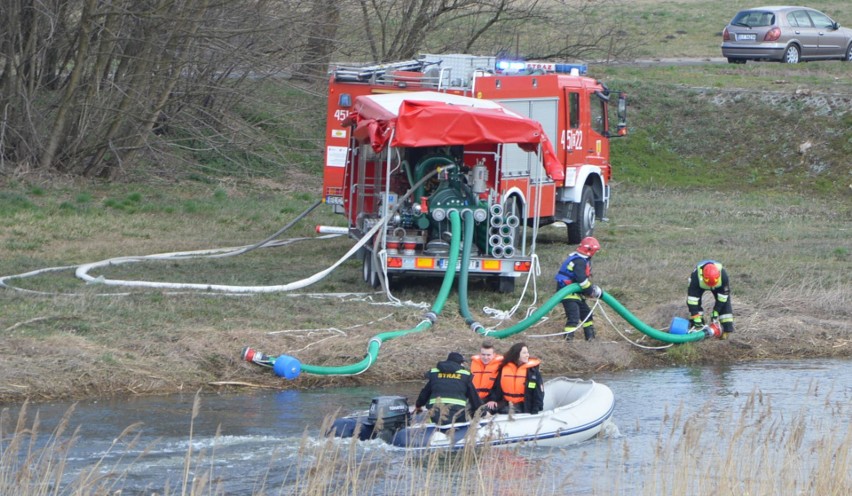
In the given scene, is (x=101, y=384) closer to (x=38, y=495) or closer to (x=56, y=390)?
(x=56, y=390)

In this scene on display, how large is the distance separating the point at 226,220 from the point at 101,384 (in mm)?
10062

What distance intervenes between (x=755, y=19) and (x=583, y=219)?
638 inches

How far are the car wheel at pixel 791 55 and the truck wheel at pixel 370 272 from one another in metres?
21.6

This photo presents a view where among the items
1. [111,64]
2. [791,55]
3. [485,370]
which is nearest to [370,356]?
[485,370]

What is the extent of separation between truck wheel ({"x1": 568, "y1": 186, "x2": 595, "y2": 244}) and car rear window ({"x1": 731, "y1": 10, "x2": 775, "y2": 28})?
50.3 ft

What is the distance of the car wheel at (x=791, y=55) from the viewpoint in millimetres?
33062

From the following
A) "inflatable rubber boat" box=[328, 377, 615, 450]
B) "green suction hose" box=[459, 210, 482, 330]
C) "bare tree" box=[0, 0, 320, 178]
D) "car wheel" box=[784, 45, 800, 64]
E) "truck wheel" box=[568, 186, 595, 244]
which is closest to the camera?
"inflatable rubber boat" box=[328, 377, 615, 450]

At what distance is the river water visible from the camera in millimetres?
7863

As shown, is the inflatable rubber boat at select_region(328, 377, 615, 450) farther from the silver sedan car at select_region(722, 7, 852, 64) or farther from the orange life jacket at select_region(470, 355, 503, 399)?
the silver sedan car at select_region(722, 7, 852, 64)

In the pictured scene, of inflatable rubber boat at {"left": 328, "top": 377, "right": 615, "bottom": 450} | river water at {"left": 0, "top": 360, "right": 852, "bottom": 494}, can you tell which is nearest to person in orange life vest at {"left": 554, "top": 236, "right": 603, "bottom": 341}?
river water at {"left": 0, "top": 360, "right": 852, "bottom": 494}

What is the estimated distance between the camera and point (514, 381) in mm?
9719

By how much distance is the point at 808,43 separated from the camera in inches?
1310

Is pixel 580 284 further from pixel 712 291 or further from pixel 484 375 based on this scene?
pixel 484 375

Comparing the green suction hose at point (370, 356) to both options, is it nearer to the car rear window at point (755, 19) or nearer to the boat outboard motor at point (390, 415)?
the boat outboard motor at point (390, 415)
